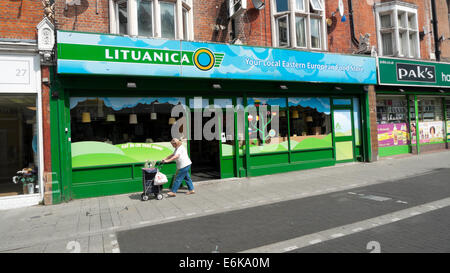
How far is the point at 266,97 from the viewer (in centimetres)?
1009

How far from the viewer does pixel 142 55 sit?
25.3 ft

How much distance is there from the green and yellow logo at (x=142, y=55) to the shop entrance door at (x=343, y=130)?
18.4 feet

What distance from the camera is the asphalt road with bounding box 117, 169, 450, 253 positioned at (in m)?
4.07

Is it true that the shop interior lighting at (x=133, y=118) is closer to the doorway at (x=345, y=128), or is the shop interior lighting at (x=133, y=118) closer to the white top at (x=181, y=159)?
the white top at (x=181, y=159)

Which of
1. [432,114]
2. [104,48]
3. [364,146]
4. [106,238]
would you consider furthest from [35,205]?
[432,114]

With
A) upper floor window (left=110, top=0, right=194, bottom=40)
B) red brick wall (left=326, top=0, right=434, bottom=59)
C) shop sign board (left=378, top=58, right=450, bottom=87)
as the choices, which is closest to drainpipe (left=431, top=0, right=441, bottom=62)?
shop sign board (left=378, top=58, right=450, bottom=87)

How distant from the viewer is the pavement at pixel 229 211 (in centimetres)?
452

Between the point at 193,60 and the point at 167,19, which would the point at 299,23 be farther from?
the point at 167,19

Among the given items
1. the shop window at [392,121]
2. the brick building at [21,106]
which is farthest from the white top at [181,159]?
the shop window at [392,121]

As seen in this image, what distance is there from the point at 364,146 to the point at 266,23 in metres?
6.50

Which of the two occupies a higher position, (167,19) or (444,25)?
(444,25)

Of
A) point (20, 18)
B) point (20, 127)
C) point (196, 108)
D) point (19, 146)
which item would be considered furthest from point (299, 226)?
point (20, 18)

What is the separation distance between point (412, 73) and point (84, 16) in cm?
1333

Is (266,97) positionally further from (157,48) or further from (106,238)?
(106,238)
